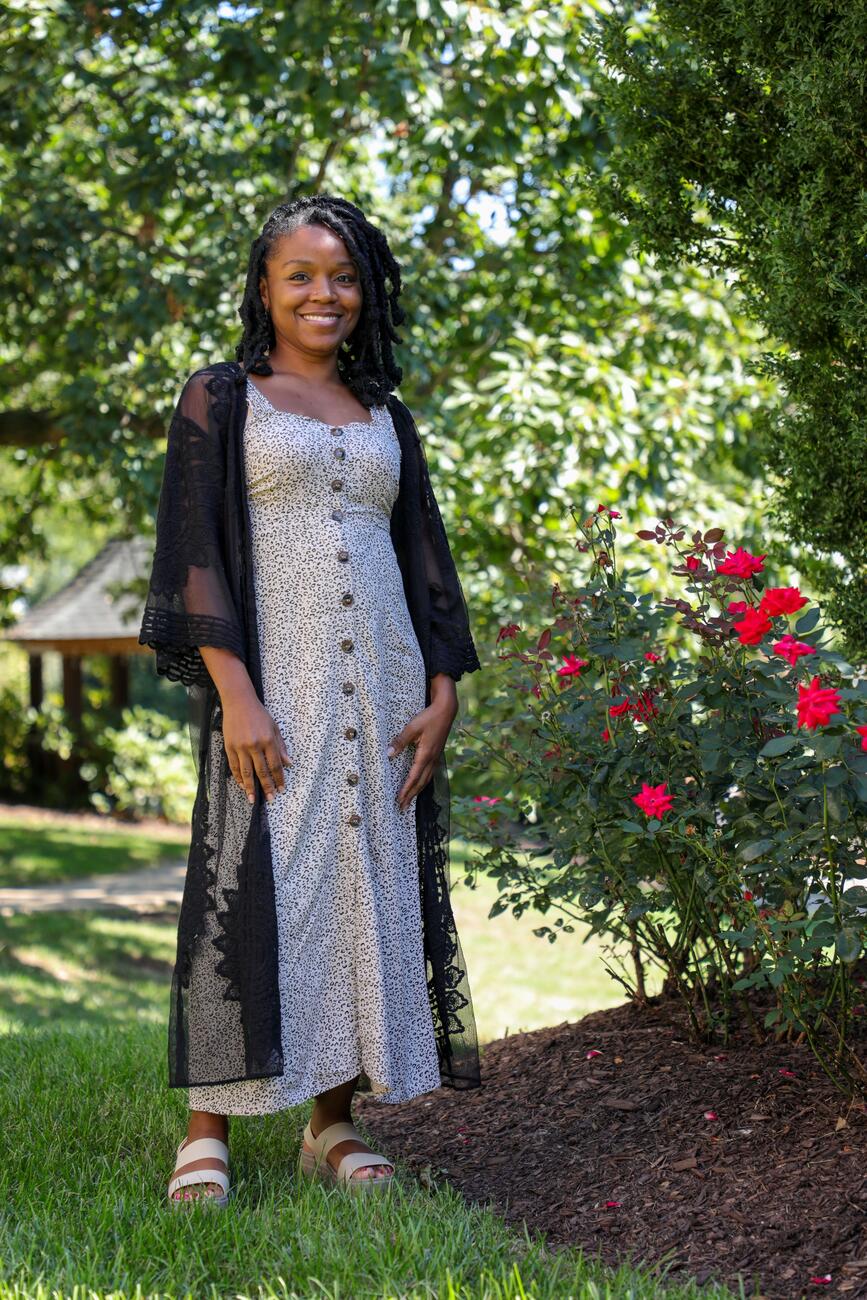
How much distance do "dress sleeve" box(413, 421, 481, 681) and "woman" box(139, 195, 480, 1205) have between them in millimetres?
12

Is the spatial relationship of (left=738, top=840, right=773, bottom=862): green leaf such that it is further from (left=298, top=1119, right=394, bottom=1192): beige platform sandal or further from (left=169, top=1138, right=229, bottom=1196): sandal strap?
(left=169, top=1138, right=229, bottom=1196): sandal strap

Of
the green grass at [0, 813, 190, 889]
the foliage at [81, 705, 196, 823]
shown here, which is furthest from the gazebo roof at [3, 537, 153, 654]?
the green grass at [0, 813, 190, 889]

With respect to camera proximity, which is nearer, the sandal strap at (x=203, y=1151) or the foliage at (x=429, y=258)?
the sandal strap at (x=203, y=1151)

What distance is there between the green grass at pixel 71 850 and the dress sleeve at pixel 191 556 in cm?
970

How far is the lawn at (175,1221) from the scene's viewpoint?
234 centimetres

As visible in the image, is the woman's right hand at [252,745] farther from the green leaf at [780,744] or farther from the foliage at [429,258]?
the foliage at [429,258]

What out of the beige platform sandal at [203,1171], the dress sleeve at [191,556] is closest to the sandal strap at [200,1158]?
the beige platform sandal at [203,1171]

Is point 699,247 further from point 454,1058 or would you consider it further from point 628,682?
point 454,1058

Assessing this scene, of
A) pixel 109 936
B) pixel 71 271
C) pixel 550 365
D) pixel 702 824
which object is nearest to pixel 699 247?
pixel 702 824

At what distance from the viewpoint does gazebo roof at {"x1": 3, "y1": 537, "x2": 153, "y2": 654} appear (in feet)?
64.3

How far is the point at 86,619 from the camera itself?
20.5 metres

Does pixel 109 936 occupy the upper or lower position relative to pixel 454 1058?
upper

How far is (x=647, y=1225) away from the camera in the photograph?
2721mm

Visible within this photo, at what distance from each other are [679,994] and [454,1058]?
0.90 m
